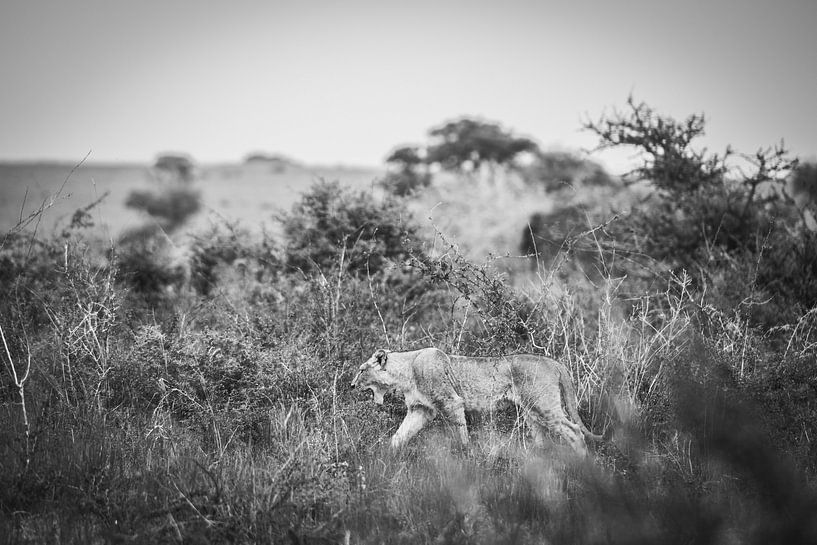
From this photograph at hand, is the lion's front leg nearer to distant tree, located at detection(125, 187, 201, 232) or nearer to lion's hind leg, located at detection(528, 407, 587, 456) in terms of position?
lion's hind leg, located at detection(528, 407, 587, 456)

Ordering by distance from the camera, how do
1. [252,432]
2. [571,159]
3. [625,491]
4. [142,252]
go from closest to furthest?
A: [625,491] → [252,432] → [142,252] → [571,159]

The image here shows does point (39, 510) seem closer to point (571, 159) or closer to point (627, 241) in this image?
point (627, 241)

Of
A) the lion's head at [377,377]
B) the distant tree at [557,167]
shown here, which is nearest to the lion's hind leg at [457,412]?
the lion's head at [377,377]

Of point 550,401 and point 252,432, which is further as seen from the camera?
point 252,432

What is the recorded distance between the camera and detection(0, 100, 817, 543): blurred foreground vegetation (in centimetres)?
397

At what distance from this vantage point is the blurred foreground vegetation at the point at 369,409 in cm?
397

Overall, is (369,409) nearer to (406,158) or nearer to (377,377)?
(377,377)

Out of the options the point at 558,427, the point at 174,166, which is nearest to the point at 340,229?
A: the point at 558,427

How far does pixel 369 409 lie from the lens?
546 cm

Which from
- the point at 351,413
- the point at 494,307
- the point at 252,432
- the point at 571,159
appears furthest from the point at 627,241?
the point at 571,159

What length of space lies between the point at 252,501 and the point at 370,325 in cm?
306

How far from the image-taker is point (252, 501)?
158 inches

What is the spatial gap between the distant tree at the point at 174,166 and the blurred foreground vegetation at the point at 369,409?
41342 millimetres

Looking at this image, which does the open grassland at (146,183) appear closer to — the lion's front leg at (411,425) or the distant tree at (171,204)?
the distant tree at (171,204)
